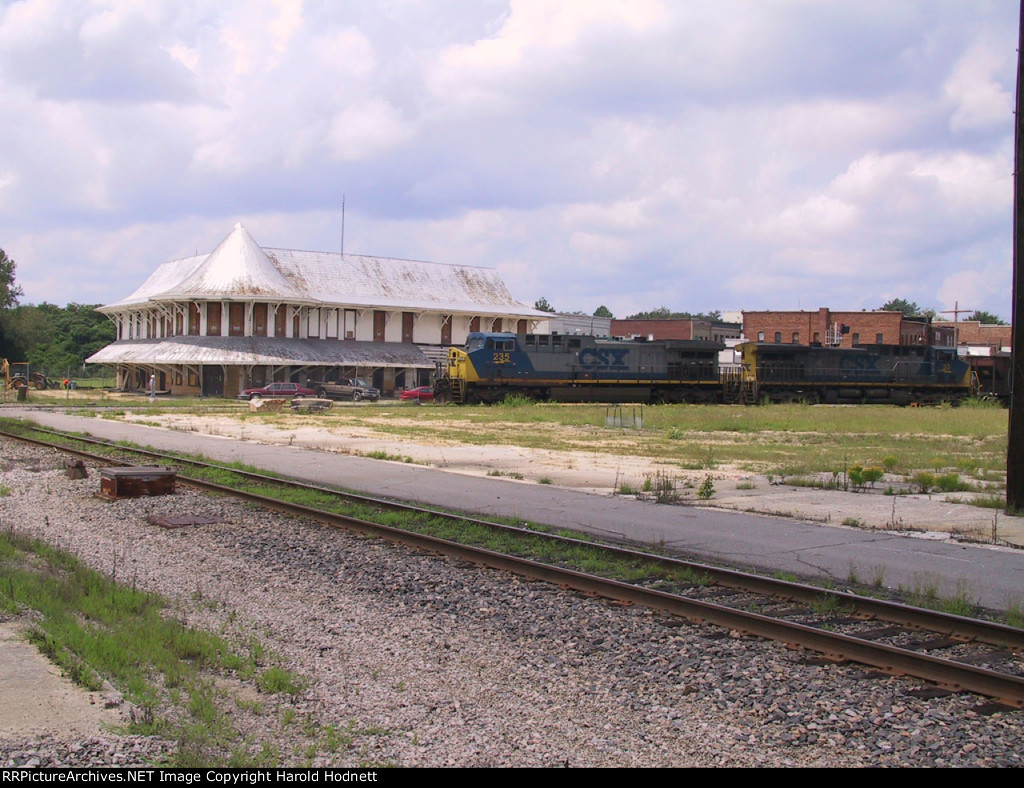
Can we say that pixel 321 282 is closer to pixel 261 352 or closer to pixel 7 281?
pixel 261 352

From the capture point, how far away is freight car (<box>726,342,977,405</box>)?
163 ft

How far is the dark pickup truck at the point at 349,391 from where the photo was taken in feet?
188

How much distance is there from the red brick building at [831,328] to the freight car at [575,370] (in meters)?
37.1

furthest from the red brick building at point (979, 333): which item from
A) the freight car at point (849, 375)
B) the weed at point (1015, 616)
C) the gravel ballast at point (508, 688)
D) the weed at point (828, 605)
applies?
the gravel ballast at point (508, 688)

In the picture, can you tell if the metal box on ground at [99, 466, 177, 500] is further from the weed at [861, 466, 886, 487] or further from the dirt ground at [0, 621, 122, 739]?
the weed at [861, 466, 886, 487]

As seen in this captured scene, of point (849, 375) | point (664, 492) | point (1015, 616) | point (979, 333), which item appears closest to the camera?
point (1015, 616)

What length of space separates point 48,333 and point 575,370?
2474 inches

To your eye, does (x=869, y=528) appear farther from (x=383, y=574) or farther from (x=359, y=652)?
(x=359, y=652)

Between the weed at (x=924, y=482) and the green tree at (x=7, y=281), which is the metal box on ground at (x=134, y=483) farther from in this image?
the green tree at (x=7, y=281)

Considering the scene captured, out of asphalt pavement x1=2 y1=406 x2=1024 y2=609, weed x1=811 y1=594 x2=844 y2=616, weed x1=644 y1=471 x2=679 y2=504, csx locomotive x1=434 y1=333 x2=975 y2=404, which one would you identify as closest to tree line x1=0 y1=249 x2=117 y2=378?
csx locomotive x1=434 y1=333 x2=975 y2=404

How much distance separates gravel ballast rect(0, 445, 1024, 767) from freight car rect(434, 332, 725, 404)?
35285mm

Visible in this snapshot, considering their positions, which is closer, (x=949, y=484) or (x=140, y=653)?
(x=140, y=653)

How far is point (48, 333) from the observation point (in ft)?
286

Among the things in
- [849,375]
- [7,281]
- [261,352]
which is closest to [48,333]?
[7,281]
